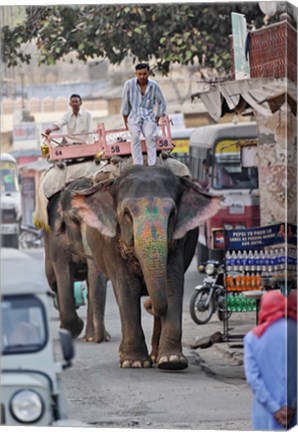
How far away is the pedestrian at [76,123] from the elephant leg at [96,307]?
3.12 feet

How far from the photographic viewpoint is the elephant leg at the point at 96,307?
46.3 ft

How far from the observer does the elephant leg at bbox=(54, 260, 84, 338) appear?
13977 millimetres

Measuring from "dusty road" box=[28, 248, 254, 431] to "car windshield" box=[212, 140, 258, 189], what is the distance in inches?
34.0

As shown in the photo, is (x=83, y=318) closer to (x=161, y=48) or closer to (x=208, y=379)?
(x=208, y=379)

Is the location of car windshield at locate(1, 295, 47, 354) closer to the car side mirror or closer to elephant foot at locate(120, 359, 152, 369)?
the car side mirror

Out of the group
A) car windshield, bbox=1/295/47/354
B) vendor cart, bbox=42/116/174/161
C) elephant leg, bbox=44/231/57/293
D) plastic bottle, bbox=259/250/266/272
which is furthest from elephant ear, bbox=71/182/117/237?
car windshield, bbox=1/295/47/354

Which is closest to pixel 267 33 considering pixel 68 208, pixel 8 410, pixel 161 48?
pixel 161 48

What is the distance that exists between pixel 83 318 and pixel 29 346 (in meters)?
1.34

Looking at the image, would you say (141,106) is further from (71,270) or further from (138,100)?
(71,270)

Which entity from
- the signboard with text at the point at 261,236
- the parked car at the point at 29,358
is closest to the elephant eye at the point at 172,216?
the signboard with text at the point at 261,236

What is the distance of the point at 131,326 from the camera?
1441 centimetres

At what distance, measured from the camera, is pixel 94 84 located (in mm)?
14008

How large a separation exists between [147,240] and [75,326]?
2.31 feet

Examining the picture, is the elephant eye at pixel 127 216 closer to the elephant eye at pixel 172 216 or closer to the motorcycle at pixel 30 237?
the elephant eye at pixel 172 216
